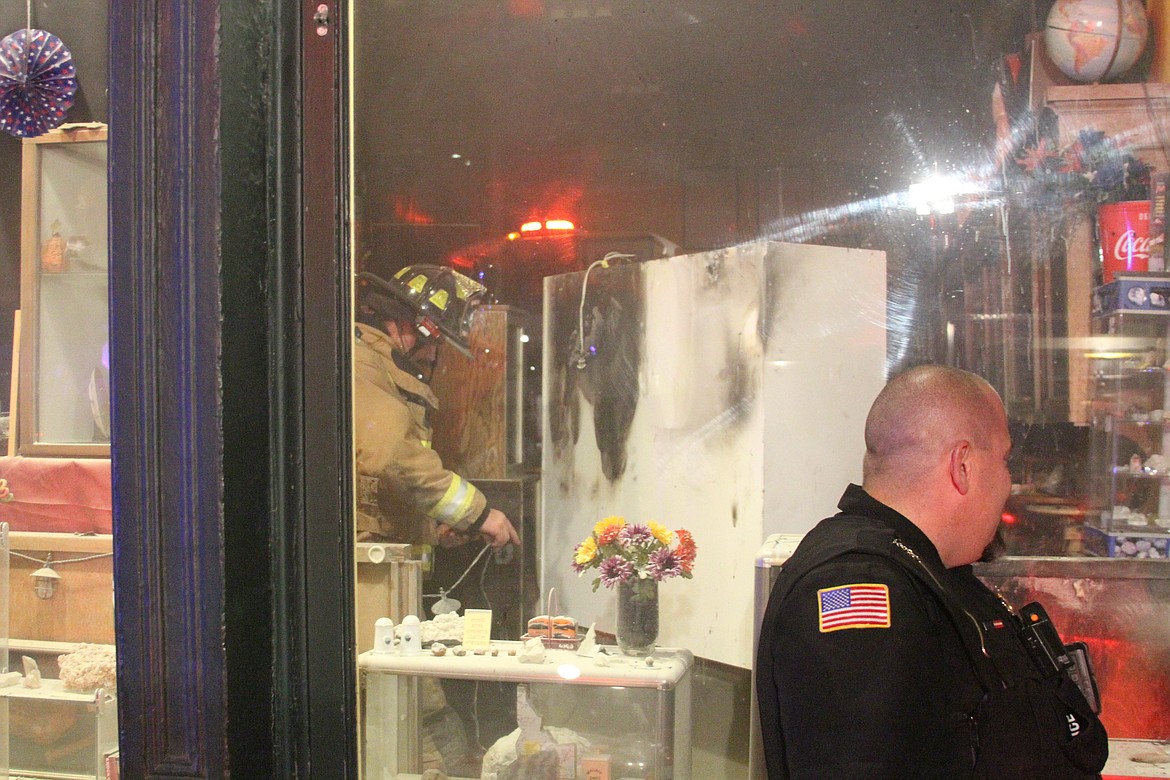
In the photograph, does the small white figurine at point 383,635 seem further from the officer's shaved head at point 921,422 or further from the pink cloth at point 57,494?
the officer's shaved head at point 921,422

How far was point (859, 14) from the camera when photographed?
233 centimetres

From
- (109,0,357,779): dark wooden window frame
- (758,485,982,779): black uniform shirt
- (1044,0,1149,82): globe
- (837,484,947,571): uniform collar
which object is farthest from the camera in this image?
(1044,0,1149,82): globe

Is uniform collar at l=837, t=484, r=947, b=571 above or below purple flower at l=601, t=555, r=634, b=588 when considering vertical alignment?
above

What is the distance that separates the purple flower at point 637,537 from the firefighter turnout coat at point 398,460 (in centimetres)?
38

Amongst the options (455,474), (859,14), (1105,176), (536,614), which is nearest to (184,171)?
(455,474)

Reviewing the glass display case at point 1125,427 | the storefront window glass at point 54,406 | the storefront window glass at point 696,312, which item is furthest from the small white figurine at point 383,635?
the glass display case at point 1125,427

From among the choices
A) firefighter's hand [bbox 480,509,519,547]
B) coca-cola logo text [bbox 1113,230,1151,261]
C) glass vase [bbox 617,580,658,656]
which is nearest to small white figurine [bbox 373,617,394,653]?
firefighter's hand [bbox 480,509,519,547]

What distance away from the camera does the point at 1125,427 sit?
236 centimetres

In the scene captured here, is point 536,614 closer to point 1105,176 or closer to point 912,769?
point 912,769

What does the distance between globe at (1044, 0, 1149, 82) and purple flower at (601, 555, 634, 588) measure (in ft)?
5.29

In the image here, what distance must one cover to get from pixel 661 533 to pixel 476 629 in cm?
55

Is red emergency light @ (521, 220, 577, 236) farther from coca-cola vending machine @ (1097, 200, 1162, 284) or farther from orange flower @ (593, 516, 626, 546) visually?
coca-cola vending machine @ (1097, 200, 1162, 284)

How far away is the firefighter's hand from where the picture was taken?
2.49 meters

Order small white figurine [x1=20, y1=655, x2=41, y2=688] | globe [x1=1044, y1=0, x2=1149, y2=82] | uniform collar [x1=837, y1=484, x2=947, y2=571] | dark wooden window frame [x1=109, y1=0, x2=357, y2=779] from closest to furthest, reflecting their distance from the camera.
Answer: uniform collar [x1=837, y1=484, x2=947, y2=571], dark wooden window frame [x1=109, y1=0, x2=357, y2=779], globe [x1=1044, y1=0, x2=1149, y2=82], small white figurine [x1=20, y1=655, x2=41, y2=688]
